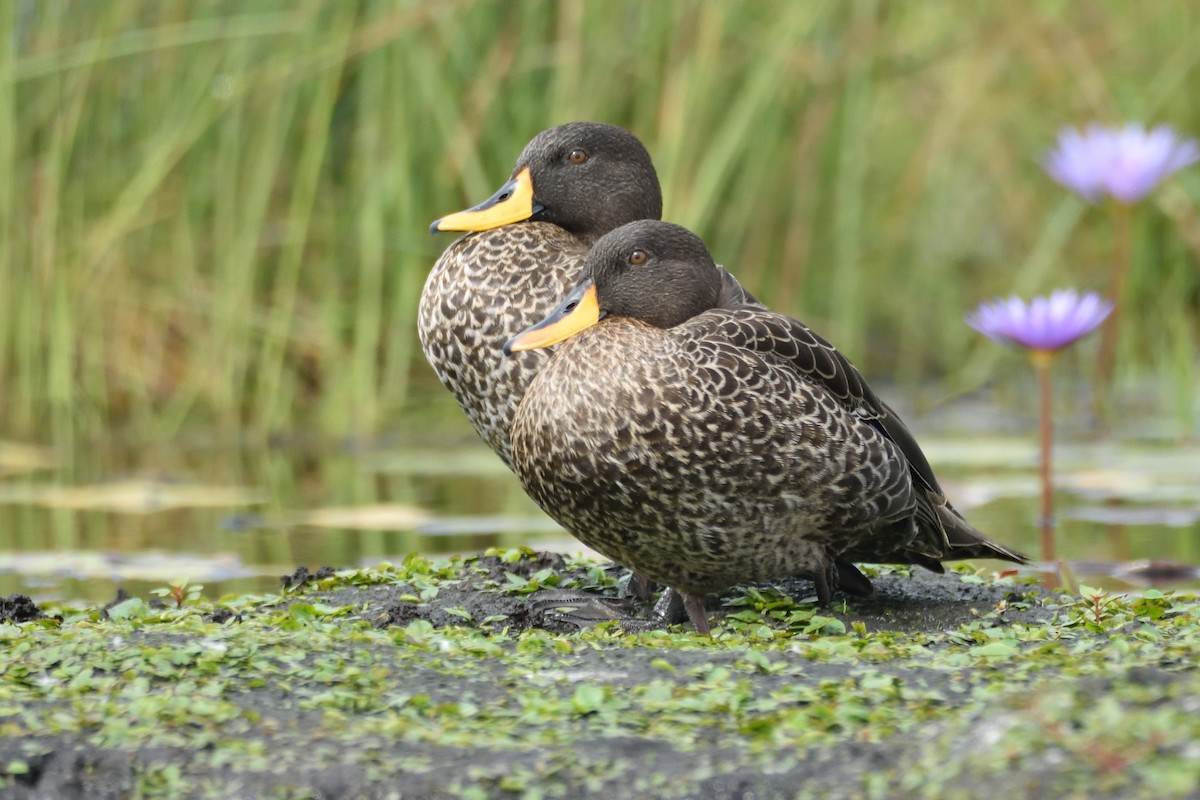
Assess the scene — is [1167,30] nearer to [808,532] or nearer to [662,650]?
[808,532]

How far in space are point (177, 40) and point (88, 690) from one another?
4549 mm

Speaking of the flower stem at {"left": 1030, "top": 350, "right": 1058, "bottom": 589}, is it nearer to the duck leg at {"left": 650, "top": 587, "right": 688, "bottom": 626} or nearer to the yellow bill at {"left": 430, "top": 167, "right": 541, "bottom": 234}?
the duck leg at {"left": 650, "top": 587, "right": 688, "bottom": 626}

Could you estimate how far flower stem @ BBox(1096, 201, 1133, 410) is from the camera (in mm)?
7590

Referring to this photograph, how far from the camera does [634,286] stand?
396cm

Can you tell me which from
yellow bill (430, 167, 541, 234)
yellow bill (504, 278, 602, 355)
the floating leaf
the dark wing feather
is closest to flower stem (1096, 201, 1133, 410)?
the floating leaf

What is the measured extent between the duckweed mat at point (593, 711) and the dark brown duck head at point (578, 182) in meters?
1.33

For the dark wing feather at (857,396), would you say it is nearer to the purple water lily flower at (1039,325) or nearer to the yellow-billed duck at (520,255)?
the yellow-billed duck at (520,255)

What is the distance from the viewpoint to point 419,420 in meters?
7.73

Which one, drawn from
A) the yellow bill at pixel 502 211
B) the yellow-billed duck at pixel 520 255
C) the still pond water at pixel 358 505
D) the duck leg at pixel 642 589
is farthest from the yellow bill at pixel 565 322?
the still pond water at pixel 358 505

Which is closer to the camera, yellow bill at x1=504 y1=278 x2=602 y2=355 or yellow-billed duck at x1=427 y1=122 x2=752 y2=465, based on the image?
yellow bill at x1=504 y1=278 x2=602 y2=355

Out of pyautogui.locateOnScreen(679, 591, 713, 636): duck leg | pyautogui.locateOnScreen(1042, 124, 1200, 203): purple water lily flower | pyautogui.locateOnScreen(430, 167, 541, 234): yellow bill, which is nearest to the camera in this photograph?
pyautogui.locateOnScreen(679, 591, 713, 636): duck leg

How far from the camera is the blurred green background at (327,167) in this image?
7195 mm

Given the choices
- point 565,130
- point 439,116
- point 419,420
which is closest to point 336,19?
point 439,116

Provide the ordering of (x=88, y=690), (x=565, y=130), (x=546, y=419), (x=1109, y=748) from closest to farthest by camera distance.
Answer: (x=1109, y=748) < (x=88, y=690) < (x=546, y=419) < (x=565, y=130)
